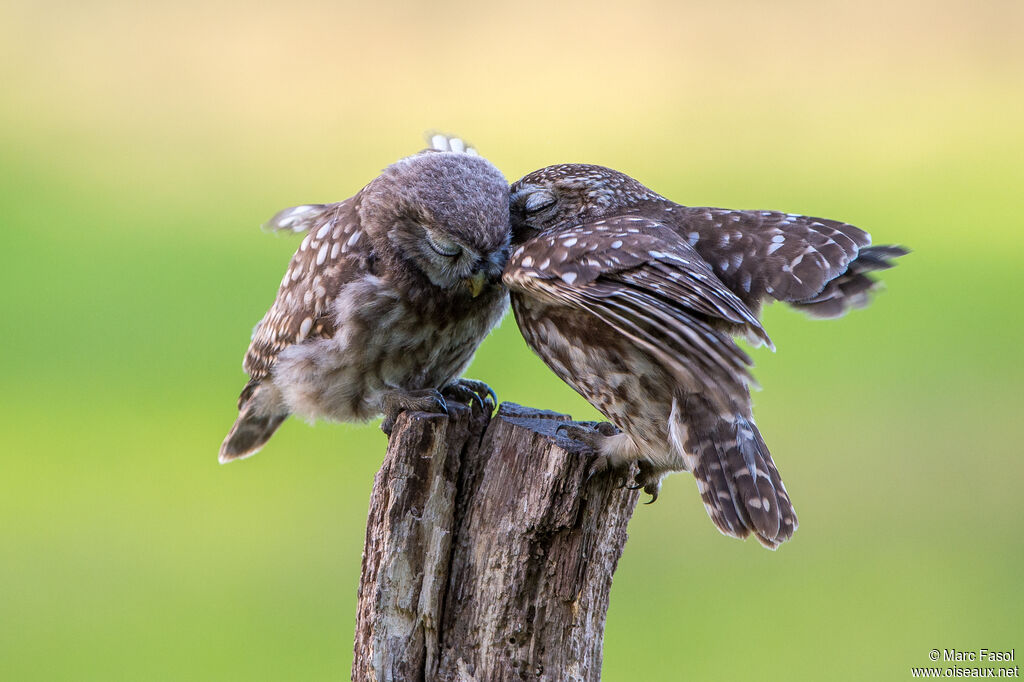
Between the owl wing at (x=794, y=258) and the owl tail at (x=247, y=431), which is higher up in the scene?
the owl wing at (x=794, y=258)

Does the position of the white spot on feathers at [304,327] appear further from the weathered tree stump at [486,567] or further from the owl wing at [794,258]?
the owl wing at [794,258]

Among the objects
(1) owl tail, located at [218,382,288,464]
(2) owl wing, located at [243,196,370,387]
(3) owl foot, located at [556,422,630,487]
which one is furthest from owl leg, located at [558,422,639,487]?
(1) owl tail, located at [218,382,288,464]

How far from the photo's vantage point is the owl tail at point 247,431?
4527mm

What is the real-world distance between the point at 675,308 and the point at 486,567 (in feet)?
3.36

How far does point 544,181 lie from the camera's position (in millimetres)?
3703

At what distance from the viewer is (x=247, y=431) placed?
4.61m

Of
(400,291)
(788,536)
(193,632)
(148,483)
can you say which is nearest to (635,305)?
(788,536)

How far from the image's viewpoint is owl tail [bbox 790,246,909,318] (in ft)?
10.8

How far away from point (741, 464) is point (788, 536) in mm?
242

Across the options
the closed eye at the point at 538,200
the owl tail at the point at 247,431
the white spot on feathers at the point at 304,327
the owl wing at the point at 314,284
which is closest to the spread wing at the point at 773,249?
the closed eye at the point at 538,200

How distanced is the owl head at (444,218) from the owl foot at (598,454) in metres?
0.56

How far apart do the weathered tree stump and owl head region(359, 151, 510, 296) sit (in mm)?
557

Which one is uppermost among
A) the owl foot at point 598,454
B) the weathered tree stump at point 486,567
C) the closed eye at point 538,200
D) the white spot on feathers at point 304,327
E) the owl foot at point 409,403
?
the closed eye at point 538,200

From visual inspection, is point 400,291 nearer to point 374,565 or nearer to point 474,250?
point 474,250
